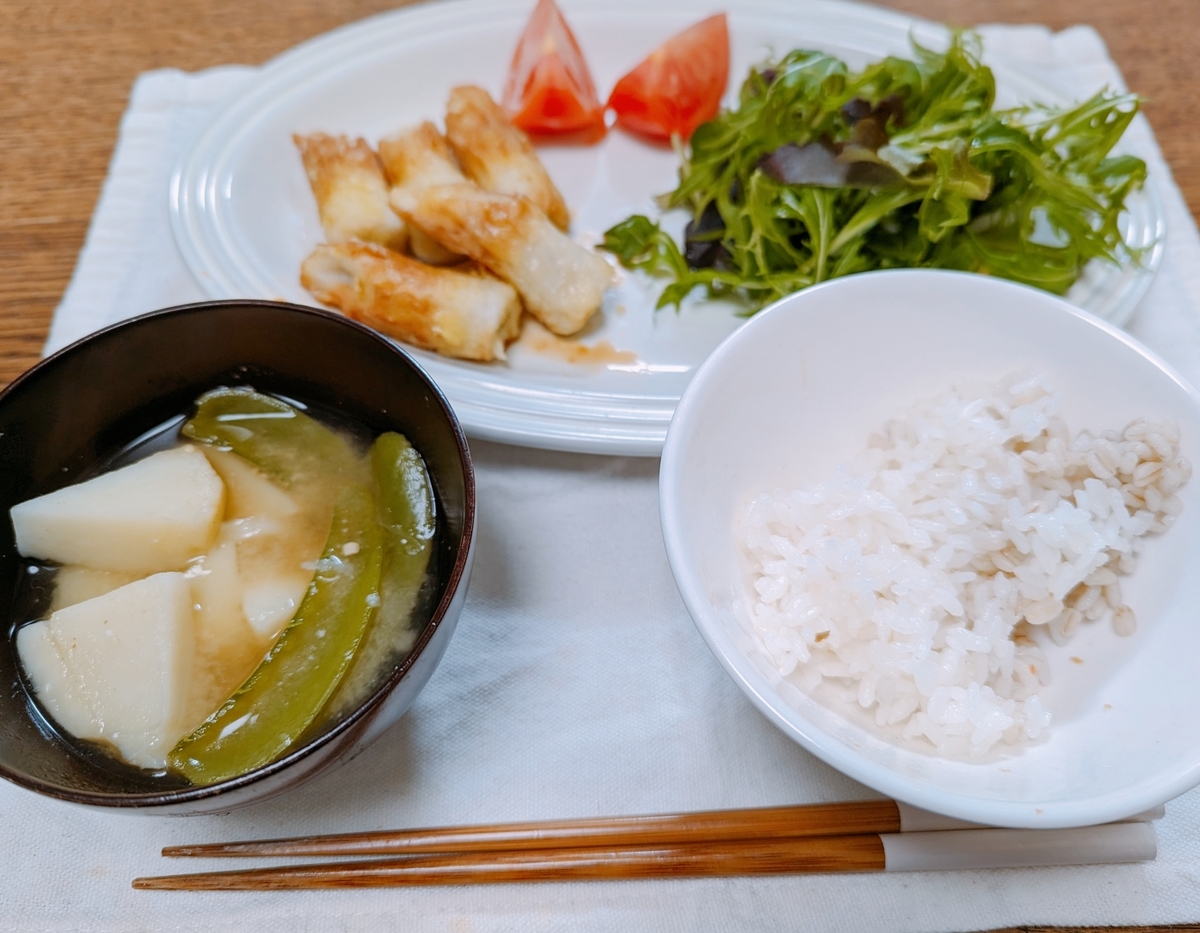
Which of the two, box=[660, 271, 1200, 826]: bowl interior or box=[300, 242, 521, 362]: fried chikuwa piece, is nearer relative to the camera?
box=[660, 271, 1200, 826]: bowl interior

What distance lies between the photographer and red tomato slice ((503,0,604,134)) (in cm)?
238

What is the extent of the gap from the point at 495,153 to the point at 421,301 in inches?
22.9

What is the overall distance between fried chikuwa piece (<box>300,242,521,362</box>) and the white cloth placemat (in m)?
0.29

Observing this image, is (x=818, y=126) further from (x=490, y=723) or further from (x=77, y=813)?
(x=77, y=813)

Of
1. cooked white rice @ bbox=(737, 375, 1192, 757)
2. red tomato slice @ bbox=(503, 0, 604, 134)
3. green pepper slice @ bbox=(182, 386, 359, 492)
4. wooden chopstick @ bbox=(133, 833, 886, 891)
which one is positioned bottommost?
wooden chopstick @ bbox=(133, 833, 886, 891)

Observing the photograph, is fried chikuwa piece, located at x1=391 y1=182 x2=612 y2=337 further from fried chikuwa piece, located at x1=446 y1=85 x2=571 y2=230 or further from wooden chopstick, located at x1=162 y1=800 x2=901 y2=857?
wooden chopstick, located at x1=162 y1=800 x2=901 y2=857

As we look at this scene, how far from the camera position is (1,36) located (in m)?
2.72

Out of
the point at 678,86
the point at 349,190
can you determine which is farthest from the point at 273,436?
the point at 678,86

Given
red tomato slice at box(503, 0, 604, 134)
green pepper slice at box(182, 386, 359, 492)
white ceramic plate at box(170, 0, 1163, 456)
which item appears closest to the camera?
green pepper slice at box(182, 386, 359, 492)

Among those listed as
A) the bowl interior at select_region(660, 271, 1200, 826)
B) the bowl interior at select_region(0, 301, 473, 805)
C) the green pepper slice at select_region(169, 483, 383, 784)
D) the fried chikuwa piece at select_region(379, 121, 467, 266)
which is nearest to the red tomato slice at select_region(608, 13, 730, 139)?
the fried chikuwa piece at select_region(379, 121, 467, 266)

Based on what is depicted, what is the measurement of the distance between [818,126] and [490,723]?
5.21 feet

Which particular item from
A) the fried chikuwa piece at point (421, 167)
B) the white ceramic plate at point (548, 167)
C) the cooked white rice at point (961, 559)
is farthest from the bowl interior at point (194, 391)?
the fried chikuwa piece at point (421, 167)

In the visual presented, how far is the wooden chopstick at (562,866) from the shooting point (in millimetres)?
1272

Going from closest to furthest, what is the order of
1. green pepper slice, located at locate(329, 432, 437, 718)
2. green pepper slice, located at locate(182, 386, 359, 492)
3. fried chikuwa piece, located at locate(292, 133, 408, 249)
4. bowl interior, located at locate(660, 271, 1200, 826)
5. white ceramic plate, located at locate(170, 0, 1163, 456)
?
1. bowl interior, located at locate(660, 271, 1200, 826)
2. green pepper slice, located at locate(329, 432, 437, 718)
3. green pepper slice, located at locate(182, 386, 359, 492)
4. white ceramic plate, located at locate(170, 0, 1163, 456)
5. fried chikuwa piece, located at locate(292, 133, 408, 249)
